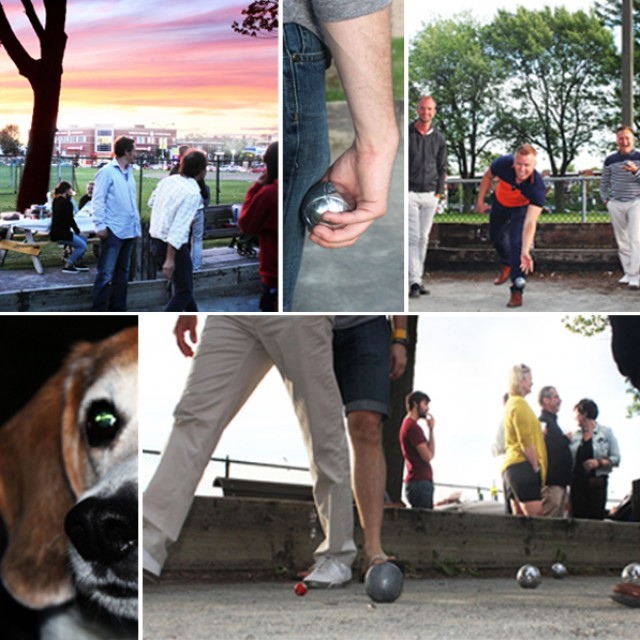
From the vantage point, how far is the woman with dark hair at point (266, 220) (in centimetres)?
423

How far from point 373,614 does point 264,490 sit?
3.11ft

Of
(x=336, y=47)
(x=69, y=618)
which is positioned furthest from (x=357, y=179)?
(x=69, y=618)

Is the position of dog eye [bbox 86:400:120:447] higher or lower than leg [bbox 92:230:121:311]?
lower

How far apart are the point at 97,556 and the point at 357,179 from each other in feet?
4.68

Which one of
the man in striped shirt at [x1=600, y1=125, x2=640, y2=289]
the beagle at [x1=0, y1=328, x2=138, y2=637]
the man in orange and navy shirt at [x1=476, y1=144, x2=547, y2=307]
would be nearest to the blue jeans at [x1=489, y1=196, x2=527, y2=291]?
the man in orange and navy shirt at [x1=476, y1=144, x2=547, y2=307]

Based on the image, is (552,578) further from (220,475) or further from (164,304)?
(164,304)

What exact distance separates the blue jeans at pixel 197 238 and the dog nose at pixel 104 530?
0.88 m

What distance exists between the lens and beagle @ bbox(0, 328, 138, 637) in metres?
3.85

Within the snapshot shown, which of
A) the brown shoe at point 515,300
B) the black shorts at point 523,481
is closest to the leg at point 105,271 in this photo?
the brown shoe at point 515,300

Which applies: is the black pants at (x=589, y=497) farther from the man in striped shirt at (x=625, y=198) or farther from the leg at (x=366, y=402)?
the leg at (x=366, y=402)

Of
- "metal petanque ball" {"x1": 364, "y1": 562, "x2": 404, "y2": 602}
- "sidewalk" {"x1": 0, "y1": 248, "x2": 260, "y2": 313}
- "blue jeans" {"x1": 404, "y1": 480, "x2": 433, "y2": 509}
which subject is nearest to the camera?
Answer: "metal petanque ball" {"x1": 364, "y1": 562, "x2": 404, "y2": 602}

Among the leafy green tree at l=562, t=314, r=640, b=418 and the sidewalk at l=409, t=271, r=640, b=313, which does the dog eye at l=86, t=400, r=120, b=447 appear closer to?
the sidewalk at l=409, t=271, r=640, b=313

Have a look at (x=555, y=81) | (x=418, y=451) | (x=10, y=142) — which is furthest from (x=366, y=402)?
(x=10, y=142)

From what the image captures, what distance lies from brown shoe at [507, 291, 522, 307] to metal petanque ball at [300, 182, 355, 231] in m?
1.09
